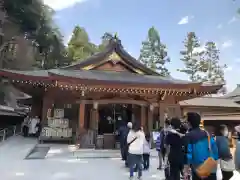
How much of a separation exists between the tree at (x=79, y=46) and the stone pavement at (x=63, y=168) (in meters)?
19.8

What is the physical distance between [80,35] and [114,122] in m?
19.4

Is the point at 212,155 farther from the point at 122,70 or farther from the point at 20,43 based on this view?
the point at 20,43

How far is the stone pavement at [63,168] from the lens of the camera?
245 inches

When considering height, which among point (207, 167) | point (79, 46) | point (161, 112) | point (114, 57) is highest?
point (79, 46)

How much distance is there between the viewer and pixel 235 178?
654 centimetres

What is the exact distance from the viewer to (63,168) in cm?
720

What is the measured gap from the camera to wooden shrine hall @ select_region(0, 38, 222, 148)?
10.6 metres

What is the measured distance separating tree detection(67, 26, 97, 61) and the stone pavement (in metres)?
19.8

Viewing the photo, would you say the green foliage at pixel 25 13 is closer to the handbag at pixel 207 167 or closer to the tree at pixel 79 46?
the tree at pixel 79 46

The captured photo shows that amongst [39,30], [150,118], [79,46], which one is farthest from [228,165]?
[79,46]

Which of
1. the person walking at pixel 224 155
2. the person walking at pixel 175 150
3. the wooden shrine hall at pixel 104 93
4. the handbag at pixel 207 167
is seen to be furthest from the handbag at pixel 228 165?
the wooden shrine hall at pixel 104 93

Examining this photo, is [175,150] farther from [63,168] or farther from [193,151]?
[63,168]

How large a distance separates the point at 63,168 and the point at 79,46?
23638 mm

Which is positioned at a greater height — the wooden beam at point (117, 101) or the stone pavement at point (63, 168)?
the wooden beam at point (117, 101)
